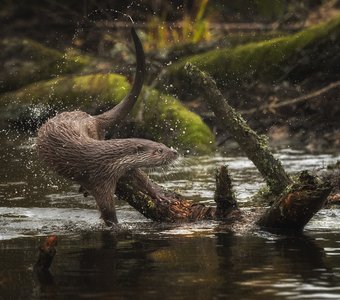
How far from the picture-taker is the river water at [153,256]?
5043mm

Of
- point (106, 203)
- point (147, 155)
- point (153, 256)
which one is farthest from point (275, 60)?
point (153, 256)

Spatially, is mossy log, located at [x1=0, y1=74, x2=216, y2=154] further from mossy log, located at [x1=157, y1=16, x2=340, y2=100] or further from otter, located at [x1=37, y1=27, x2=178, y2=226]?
otter, located at [x1=37, y1=27, x2=178, y2=226]

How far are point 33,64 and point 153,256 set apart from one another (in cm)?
949

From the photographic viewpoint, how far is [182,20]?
16297mm

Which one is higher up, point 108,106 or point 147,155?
A: point 108,106

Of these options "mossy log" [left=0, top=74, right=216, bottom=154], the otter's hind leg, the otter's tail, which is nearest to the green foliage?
"mossy log" [left=0, top=74, right=216, bottom=154]

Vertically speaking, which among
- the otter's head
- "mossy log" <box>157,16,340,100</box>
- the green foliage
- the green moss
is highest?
the green foliage

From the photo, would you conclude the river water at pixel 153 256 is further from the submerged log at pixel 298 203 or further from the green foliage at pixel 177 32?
the green foliage at pixel 177 32

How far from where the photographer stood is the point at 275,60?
13648 millimetres

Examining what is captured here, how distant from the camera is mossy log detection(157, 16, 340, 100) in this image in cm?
1354

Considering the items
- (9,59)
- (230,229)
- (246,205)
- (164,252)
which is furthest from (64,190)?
(9,59)

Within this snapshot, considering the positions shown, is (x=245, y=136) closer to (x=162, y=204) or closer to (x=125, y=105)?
(x=162, y=204)

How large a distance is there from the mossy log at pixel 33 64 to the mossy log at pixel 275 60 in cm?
169

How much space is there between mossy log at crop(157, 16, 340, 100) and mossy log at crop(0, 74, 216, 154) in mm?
823
